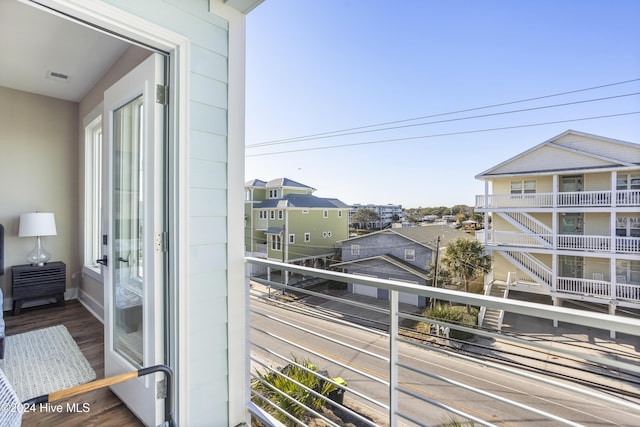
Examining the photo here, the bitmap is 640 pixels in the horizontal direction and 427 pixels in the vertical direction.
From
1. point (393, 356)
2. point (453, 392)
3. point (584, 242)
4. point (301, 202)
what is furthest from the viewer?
point (301, 202)

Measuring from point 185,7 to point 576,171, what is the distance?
6.77 metres

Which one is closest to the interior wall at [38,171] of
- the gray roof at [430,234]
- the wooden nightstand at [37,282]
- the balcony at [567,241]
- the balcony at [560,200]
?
the wooden nightstand at [37,282]

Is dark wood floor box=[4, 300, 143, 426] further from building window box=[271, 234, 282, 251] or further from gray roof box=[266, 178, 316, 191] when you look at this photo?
gray roof box=[266, 178, 316, 191]

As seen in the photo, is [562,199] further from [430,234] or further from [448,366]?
[448,366]

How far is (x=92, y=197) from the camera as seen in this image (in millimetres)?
3188

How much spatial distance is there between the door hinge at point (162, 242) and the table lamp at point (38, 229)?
2.61 meters

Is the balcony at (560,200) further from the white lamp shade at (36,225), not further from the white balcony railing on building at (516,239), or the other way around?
the white lamp shade at (36,225)

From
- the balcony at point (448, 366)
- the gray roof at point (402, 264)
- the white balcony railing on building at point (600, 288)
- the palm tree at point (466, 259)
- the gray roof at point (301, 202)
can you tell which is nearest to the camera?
the balcony at point (448, 366)

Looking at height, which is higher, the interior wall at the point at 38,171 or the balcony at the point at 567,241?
the interior wall at the point at 38,171

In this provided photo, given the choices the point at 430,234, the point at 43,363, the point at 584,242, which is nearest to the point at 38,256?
the point at 43,363

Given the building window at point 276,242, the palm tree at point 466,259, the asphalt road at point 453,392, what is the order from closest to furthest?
the asphalt road at point 453,392 → the palm tree at point 466,259 → the building window at point 276,242

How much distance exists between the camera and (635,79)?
6703 millimetres

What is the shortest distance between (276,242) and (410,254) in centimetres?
539

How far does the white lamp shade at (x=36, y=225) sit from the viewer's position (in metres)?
2.90
